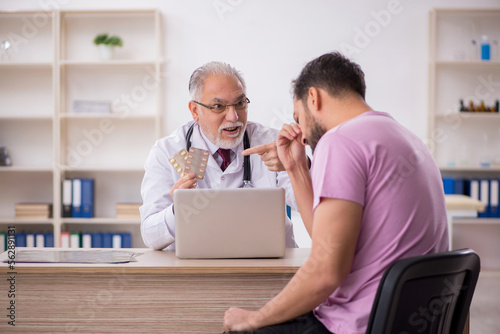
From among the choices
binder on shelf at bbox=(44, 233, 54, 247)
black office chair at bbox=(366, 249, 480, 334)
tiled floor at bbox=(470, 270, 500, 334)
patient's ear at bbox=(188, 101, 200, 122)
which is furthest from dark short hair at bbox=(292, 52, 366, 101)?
binder on shelf at bbox=(44, 233, 54, 247)

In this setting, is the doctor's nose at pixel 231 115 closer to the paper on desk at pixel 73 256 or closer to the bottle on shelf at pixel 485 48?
the paper on desk at pixel 73 256

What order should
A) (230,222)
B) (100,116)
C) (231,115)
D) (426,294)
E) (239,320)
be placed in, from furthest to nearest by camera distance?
(100,116)
(231,115)
(230,222)
(239,320)
(426,294)

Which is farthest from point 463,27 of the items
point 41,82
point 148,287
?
point 148,287

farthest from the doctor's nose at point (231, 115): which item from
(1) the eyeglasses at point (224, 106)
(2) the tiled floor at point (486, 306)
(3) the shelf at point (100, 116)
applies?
(3) the shelf at point (100, 116)

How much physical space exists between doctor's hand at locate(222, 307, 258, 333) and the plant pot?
11.6ft

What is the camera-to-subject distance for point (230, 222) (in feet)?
5.61

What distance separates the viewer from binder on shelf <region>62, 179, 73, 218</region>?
4480 millimetres

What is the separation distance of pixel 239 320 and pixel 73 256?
75 centimetres

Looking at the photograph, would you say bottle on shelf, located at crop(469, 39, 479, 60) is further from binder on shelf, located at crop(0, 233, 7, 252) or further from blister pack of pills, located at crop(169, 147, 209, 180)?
binder on shelf, located at crop(0, 233, 7, 252)

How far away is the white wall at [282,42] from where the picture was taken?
466cm

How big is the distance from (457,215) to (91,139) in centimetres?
303

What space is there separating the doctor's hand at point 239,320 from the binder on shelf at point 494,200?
3736 millimetres

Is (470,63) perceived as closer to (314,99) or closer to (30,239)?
(314,99)

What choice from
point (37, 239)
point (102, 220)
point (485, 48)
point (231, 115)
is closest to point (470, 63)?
point (485, 48)
